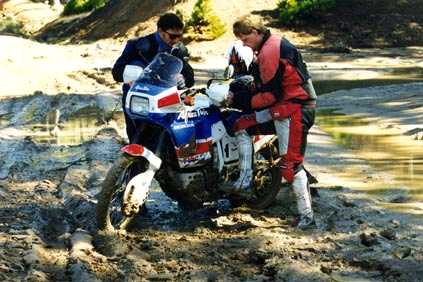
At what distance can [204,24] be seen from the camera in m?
30.2

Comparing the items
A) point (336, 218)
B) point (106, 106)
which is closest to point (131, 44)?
point (336, 218)

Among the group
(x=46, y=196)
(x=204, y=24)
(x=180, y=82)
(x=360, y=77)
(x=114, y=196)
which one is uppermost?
(x=180, y=82)

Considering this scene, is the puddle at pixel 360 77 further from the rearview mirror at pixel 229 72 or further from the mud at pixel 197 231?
the rearview mirror at pixel 229 72

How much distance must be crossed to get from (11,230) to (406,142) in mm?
7132

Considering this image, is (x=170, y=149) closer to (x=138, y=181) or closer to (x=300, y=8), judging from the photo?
(x=138, y=181)

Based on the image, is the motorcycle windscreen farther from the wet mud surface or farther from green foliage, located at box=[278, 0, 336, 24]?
green foliage, located at box=[278, 0, 336, 24]

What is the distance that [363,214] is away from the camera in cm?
737

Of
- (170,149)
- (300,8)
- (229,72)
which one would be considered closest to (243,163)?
(170,149)

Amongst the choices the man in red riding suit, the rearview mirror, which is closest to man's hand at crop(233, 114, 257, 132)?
the man in red riding suit

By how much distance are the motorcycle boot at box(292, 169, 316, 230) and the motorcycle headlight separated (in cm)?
155

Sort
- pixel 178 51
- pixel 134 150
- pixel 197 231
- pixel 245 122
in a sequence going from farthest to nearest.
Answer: pixel 178 51 → pixel 245 122 → pixel 197 231 → pixel 134 150

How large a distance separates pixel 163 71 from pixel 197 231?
1510 mm

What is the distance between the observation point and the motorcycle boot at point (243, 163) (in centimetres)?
702

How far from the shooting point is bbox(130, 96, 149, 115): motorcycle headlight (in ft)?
20.9
